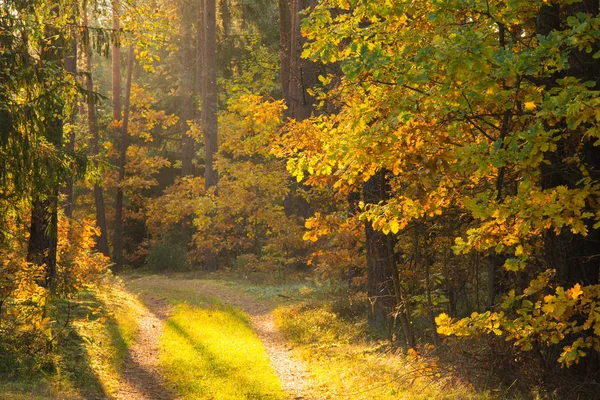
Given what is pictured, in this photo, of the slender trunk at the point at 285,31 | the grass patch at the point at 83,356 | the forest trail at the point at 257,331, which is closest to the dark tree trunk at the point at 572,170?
the forest trail at the point at 257,331

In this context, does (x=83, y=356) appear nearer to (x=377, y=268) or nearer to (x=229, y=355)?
(x=229, y=355)

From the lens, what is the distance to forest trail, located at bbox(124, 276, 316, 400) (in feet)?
33.0

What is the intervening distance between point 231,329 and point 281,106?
5.53 metres

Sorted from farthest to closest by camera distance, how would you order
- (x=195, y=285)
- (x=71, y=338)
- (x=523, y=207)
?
(x=195, y=285)
(x=71, y=338)
(x=523, y=207)

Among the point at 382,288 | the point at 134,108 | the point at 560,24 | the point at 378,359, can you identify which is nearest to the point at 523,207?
the point at 560,24

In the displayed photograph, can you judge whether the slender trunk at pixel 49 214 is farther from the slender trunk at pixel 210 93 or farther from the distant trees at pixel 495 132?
the slender trunk at pixel 210 93

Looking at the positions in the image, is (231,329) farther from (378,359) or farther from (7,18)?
(7,18)

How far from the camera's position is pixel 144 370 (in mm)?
10820

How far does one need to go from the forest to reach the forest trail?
75 millimetres

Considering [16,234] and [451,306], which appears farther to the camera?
[451,306]

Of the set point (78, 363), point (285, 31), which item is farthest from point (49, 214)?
point (285, 31)

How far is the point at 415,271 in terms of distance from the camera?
1110 cm

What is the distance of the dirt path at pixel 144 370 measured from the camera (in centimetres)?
948

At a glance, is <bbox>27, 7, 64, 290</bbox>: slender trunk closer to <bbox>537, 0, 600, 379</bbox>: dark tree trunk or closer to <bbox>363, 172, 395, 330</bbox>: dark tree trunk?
<bbox>363, 172, 395, 330</bbox>: dark tree trunk
